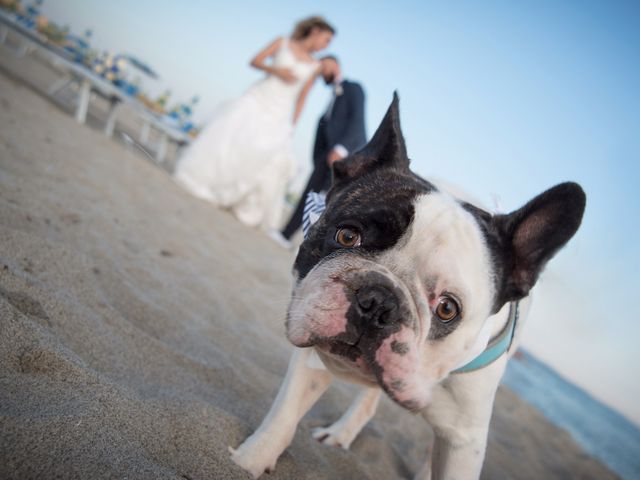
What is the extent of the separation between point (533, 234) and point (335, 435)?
1.62 meters

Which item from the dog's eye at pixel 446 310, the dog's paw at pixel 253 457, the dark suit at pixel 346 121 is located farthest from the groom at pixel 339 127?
the dog's paw at pixel 253 457

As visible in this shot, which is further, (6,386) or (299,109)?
(299,109)

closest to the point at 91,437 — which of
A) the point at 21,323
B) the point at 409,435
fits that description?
the point at 21,323

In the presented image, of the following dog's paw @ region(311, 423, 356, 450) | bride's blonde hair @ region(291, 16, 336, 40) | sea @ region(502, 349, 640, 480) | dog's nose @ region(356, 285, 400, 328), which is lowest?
sea @ region(502, 349, 640, 480)

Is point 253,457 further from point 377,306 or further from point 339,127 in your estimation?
point 339,127

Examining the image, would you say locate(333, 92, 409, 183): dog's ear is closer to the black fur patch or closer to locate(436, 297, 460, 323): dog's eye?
the black fur patch

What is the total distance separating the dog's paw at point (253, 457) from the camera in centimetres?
183

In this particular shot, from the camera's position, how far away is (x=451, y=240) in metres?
1.84

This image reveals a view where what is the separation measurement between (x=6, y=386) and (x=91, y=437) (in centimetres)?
34

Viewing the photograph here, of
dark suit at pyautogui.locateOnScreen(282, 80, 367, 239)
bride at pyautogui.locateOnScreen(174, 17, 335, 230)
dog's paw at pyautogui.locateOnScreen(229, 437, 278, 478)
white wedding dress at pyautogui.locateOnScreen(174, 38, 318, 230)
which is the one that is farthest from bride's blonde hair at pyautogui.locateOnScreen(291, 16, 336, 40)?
dog's paw at pyautogui.locateOnScreen(229, 437, 278, 478)

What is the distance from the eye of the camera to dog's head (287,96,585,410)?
1.61 metres

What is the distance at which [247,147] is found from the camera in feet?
28.0

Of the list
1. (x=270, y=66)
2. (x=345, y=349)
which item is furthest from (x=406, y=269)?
(x=270, y=66)

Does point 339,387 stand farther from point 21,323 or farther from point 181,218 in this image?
point 181,218
